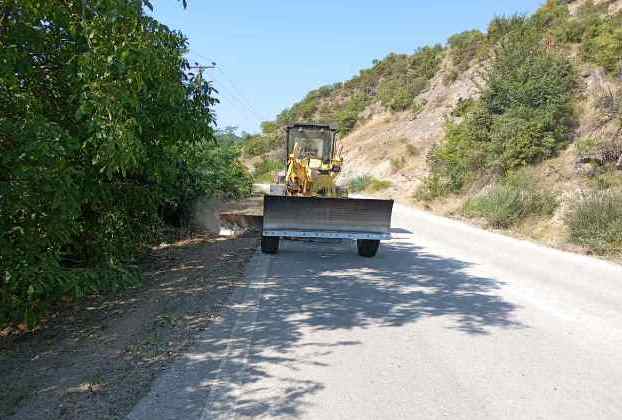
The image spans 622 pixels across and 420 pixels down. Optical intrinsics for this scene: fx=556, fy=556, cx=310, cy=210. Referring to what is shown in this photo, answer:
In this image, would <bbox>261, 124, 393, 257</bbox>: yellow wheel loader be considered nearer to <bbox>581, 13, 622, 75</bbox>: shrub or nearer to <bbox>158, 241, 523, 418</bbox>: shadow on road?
<bbox>158, 241, 523, 418</bbox>: shadow on road

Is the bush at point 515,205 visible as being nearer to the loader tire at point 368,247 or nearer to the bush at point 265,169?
the loader tire at point 368,247

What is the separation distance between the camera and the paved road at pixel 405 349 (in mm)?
4090

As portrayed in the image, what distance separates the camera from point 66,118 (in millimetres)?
7090

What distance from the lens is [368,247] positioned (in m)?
10.7

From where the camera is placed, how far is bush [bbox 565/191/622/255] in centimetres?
1234

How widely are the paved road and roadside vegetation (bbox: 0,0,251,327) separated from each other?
206 cm

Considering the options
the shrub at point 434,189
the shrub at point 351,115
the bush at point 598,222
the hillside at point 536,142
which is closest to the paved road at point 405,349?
the bush at point 598,222

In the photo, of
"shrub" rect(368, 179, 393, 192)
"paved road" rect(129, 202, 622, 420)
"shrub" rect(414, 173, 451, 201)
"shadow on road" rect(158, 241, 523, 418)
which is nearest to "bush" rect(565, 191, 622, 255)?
"paved road" rect(129, 202, 622, 420)

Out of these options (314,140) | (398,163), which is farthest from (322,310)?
(398,163)

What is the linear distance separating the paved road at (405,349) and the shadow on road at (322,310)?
0.7 inches

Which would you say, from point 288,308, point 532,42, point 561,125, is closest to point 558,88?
point 561,125

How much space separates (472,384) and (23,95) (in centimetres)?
531

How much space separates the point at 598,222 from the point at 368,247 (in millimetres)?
6213

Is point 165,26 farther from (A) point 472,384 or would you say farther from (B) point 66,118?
(A) point 472,384
